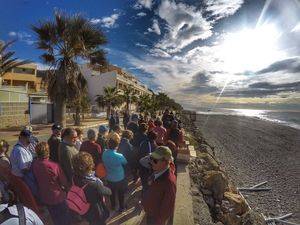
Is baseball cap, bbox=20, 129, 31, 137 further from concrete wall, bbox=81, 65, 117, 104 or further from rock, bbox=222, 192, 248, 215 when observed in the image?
concrete wall, bbox=81, 65, 117, 104

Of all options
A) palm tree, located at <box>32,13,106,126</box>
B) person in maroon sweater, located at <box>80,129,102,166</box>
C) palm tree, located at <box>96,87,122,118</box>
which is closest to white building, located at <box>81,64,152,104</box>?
palm tree, located at <box>96,87,122,118</box>

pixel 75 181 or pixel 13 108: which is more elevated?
pixel 13 108

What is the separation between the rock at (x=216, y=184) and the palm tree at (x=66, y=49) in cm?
822

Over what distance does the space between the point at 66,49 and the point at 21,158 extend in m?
11.2

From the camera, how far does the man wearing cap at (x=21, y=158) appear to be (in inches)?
167

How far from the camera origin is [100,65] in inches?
664

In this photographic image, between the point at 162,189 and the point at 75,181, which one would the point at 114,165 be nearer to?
the point at 75,181

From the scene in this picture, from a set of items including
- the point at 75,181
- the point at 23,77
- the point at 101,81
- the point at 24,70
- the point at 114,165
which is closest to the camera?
the point at 75,181

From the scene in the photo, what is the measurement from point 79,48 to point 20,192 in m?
12.5

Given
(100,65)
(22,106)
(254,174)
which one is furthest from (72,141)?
(22,106)

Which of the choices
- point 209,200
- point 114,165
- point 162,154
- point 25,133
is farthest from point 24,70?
point 162,154

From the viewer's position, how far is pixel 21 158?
4.33 meters

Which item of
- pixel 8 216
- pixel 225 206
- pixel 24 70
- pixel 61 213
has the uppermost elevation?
pixel 24 70

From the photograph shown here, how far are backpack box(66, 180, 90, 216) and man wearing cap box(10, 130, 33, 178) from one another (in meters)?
1.01
